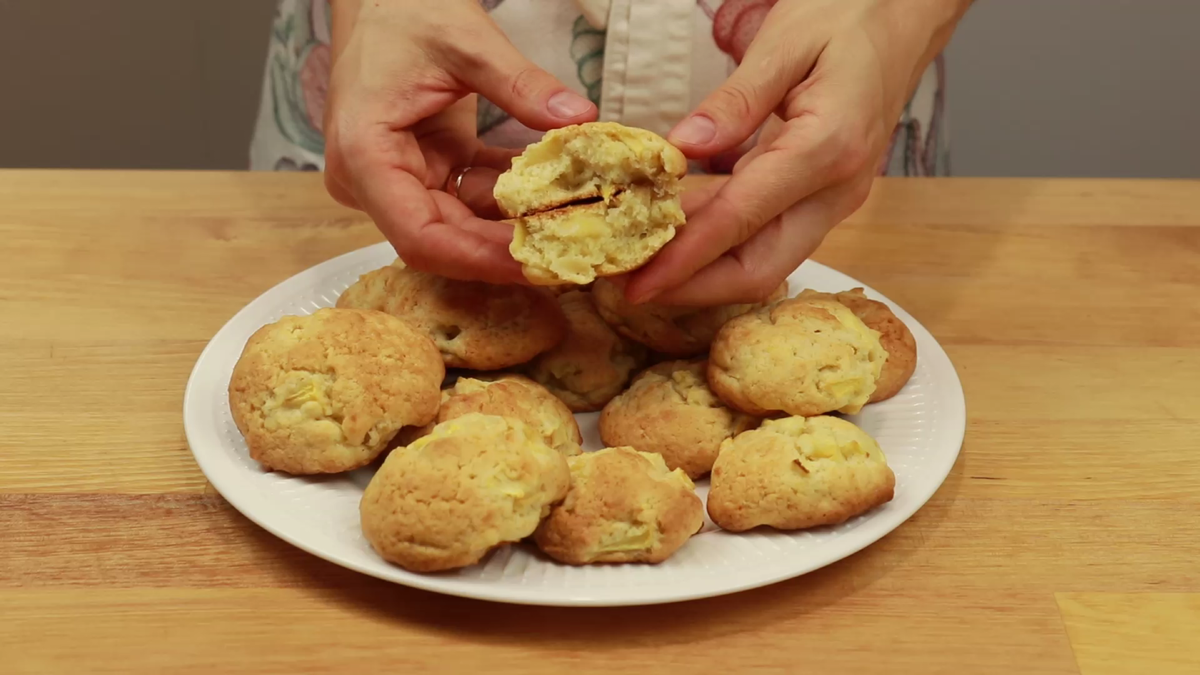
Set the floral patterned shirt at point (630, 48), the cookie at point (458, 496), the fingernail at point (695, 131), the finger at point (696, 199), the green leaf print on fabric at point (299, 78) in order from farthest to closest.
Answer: the green leaf print on fabric at point (299, 78)
the floral patterned shirt at point (630, 48)
the finger at point (696, 199)
the fingernail at point (695, 131)
the cookie at point (458, 496)

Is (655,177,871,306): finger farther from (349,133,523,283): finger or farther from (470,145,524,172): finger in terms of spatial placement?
(470,145,524,172): finger

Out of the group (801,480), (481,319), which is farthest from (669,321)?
(801,480)

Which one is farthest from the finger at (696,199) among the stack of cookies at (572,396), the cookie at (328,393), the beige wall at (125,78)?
the beige wall at (125,78)

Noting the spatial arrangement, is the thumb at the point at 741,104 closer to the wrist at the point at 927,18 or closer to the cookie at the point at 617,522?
the wrist at the point at 927,18

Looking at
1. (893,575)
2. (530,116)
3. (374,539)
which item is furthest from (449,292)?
(893,575)

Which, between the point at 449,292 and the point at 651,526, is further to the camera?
the point at 449,292

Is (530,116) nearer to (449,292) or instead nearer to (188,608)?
(449,292)

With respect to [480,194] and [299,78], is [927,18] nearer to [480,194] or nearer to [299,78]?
[480,194]
